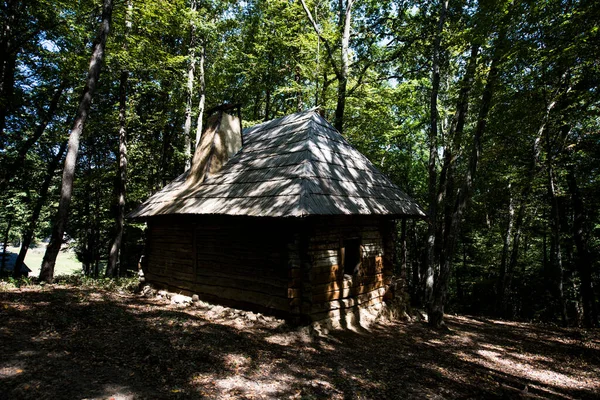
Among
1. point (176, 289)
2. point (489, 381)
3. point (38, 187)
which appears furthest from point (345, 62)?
point (38, 187)

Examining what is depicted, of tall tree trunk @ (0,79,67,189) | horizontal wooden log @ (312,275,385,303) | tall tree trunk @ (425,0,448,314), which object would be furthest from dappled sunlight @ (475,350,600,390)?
tall tree trunk @ (0,79,67,189)

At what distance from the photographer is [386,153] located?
1991cm

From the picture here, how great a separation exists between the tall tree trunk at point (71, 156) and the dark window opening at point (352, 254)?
Result: 8.34 m

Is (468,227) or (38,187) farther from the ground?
(38,187)

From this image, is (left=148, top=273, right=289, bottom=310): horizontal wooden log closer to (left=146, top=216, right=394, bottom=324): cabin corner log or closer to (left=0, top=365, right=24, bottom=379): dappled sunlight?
(left=146, top=216, right=394, bottom=324): cabin corner log

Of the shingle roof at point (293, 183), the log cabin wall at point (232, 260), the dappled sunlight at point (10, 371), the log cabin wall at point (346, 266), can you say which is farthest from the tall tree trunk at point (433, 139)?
the dappled sunlight at point (10, 371)

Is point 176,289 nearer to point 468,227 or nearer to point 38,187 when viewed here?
point 38,187

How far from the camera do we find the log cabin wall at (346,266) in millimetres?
7463

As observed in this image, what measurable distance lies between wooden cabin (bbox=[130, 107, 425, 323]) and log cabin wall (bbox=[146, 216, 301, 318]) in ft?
0.09

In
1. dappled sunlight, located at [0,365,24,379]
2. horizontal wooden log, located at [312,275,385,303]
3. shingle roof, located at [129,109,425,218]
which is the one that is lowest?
dappled sunlight, located at [0,365,24,379]

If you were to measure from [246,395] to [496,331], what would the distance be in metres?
9.44

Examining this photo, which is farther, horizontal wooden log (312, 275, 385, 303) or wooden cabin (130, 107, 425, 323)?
horizontal wooden log (312, 275, 385, 303)

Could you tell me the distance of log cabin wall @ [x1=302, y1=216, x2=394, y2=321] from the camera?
7463 millimetres

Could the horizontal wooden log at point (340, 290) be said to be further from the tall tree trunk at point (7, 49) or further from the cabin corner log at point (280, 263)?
the tall tree trunk at point (7, 49)
